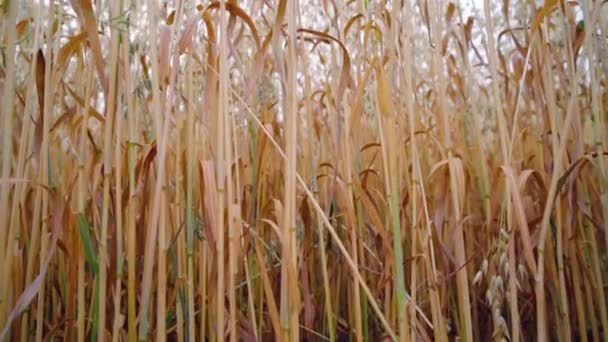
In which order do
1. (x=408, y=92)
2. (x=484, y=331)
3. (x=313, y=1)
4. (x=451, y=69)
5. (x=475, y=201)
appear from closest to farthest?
(x=408, y=92), (x=484, y=331), (x=475, y=201), (x=451, y=69), (x=313, y=1)

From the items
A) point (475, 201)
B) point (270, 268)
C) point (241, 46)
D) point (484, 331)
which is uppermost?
point (241, 46)

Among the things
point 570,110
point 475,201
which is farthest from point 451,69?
point 570,110

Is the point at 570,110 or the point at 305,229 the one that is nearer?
the point at 570,110

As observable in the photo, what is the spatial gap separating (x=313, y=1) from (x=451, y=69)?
522 millimetres

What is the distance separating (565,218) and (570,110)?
11.8 inches

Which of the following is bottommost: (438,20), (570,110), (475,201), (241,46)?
(475,201)

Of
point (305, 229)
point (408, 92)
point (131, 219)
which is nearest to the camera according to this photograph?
point (131, 219)

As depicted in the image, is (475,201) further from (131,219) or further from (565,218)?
(131,219)

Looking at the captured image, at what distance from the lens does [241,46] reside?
4.78 ft

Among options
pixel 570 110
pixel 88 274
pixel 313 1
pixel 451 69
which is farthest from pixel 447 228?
pixel 313 1

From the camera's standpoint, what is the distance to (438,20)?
0.87 metres

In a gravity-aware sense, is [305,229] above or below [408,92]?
below

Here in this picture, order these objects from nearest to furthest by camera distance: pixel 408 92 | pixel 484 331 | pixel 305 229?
pixel 408 92 → pixel 305 229 → pixel 484 331

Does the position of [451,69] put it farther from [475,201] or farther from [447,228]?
[447,228]
